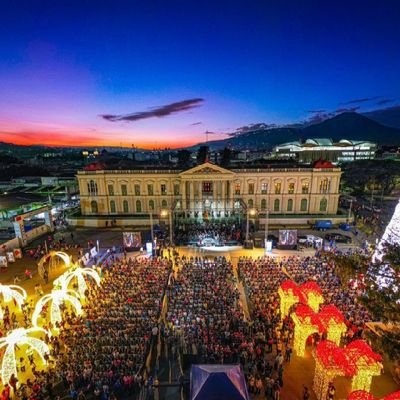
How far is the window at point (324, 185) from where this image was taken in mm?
48250

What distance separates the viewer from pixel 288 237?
1353 inches

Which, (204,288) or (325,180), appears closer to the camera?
(204,288)

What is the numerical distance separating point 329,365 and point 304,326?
2885mm

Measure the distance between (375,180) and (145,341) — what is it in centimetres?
6529

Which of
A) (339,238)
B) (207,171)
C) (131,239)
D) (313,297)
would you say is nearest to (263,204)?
(207,171)

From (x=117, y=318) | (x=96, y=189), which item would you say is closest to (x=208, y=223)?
(x=96, y=189)

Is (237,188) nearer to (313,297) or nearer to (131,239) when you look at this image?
(131,239)

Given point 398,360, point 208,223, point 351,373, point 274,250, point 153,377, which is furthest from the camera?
point 208,223

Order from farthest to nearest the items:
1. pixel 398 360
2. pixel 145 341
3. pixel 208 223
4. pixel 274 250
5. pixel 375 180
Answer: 1. pixel 375 180
2. pixel 208 223
3. pixel 274 250
4. pixel 145 341
5. pixel 398 360

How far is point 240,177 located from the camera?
4878 centimetres

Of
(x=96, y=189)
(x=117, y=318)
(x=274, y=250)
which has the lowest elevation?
(x=274, y=250)

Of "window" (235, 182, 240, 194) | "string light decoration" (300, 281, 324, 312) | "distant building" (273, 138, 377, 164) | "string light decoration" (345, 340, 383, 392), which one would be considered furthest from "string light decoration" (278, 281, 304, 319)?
"distant building" (273, 138, 377, 164)

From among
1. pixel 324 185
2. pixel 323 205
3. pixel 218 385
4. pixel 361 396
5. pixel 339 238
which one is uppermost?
pixel 324 185

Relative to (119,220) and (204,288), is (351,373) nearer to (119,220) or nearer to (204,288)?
(204,288)
